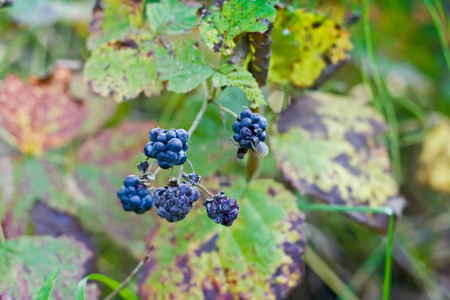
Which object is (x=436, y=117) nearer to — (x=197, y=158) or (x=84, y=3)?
(x=197, y=158)

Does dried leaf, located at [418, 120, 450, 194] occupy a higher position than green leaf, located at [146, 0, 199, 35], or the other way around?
green leaf, located at [146, 0, 199, 35]

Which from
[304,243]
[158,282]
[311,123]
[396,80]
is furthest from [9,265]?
[396,80]

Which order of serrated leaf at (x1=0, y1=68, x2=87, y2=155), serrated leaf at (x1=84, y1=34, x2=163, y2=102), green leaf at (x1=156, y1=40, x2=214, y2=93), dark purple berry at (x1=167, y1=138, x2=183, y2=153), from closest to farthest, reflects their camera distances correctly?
dark purple berry at (x1=167, y1=138, x2=183, y2=153) < green leaf at (x1=156, y1=40, x2=214, y2=93) < serrated leaf at (x1=84, y1=34, x2=163, y2=102) < serrated leaf at (x1=0, y1=68, x2=87, y2=155)

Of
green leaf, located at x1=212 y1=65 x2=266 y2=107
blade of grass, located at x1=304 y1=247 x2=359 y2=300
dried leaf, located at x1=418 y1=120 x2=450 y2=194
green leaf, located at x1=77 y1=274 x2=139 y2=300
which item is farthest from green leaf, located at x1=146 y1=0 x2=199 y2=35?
dried leaf, located at x1=418 y1=120 x2=450 y2=194

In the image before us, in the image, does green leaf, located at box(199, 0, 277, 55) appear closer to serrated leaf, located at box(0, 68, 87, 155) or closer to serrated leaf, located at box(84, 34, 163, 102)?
serrated leaf, located at box(84, 34, 163, 102)

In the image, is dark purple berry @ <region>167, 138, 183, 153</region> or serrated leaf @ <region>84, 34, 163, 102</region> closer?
dark purple berry @ <region>167, 138, 183, 153</region>

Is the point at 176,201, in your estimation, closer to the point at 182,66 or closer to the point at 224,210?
the point at 224,210
